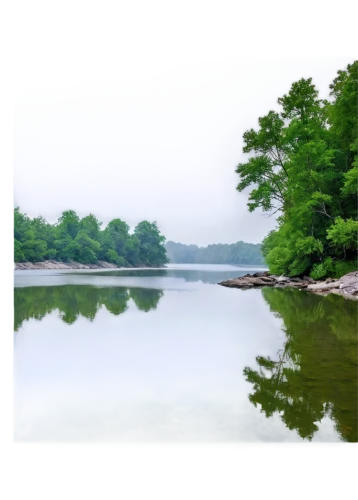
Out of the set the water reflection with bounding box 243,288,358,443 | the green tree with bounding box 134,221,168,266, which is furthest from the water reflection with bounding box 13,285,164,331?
the green tree with bounding box 134,221,168,266

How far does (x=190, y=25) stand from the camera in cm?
146

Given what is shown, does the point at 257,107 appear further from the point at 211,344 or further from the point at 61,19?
the point at 211,344

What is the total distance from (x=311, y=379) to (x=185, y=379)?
69 cm

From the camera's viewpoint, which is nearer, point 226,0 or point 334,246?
point 226,0

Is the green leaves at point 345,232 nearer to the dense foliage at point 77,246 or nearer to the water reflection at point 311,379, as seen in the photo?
the water reflection at point 311,379

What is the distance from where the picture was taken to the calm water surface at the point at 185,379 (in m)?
1.48

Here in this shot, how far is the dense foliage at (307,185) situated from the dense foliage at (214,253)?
77 centimetres

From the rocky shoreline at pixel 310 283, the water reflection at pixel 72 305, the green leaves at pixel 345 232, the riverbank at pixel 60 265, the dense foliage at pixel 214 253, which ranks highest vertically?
the green leaves at pixel 345 232

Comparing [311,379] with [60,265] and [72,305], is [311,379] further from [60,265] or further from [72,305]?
[60,265]

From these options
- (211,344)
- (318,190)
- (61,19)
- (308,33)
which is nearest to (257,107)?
(308,33)

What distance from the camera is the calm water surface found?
58.3 inches

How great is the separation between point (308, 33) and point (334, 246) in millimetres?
7665

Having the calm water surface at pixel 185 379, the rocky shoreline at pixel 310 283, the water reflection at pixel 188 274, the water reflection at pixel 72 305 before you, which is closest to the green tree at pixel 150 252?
the water reflection at pixel 188 274

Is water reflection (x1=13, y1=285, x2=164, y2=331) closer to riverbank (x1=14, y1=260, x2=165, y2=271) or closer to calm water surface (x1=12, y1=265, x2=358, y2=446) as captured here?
calm water surface (x1=12, y1=265, x2=358, y2=446)
